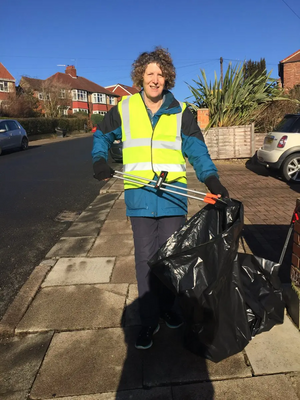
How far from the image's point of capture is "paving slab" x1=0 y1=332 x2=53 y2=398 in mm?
2143

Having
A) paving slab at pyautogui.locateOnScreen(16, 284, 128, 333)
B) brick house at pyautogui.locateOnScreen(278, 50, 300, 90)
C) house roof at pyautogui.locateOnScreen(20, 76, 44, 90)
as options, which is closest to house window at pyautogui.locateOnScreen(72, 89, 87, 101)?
house roof at pyautogui.locateOnScreen(20, 76, 44, 90)

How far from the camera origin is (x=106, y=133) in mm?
2594

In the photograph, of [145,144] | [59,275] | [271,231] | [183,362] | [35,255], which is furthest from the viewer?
[271,231]

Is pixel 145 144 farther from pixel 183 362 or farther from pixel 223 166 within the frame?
pixel 223 166

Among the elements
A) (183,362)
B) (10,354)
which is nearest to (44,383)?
(10,354)

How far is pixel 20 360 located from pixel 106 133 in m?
1.66

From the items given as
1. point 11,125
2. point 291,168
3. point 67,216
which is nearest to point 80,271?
point 67,216

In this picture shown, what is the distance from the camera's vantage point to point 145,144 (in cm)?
244

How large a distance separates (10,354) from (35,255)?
196 cm

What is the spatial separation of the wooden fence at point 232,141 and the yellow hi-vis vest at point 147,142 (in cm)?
945

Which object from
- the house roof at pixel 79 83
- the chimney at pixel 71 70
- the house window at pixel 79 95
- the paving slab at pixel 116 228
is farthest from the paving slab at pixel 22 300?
the chimney at pixel 71 70

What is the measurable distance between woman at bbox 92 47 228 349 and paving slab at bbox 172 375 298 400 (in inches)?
18.3

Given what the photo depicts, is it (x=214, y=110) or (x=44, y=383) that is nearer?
(x=44, y=383)

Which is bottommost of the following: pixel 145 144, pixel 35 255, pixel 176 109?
pixel 35 255
